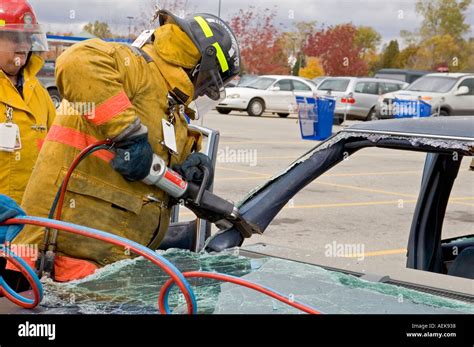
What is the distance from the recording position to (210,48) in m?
2.96

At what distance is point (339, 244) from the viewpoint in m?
6.62

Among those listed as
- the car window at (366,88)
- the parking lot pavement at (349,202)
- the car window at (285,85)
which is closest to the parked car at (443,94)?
the car window at (366,88)

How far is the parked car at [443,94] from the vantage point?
827 inches

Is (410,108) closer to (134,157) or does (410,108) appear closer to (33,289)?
(134,157)

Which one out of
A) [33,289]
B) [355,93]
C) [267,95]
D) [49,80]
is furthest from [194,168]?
[267,95]

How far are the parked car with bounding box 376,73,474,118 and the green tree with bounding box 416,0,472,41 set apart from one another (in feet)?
108

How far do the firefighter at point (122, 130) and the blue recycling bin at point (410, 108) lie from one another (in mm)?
16367

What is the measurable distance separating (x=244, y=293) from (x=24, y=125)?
5.23 ft

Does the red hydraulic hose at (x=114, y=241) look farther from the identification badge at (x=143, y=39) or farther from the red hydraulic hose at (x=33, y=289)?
the identification badge at (x=143, y=39)

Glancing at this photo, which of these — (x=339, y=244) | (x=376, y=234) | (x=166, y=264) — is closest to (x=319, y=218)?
(x=376, y=234)

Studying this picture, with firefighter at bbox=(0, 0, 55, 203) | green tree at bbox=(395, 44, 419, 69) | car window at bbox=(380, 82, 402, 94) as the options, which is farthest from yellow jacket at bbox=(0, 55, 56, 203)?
green tree at bbox=(395, 44, 419, 69)

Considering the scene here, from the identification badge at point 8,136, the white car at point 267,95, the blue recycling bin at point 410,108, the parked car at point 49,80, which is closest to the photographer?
the identification badge at point 8,136
